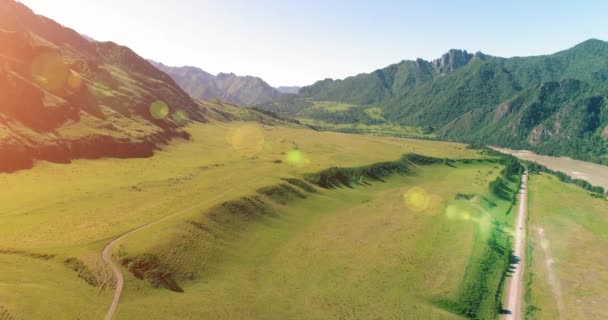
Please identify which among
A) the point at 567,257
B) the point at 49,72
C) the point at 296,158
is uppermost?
the point at 49,72

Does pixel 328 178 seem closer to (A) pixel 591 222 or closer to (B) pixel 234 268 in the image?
(B) pixel 234 268

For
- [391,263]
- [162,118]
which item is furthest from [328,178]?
[162,118]

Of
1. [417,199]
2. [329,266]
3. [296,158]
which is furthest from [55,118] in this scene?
[417,199]

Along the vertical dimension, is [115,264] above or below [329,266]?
above

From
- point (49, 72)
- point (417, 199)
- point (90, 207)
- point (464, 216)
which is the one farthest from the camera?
point (49, 72)

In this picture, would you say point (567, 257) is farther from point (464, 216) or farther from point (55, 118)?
point (55, 118)
